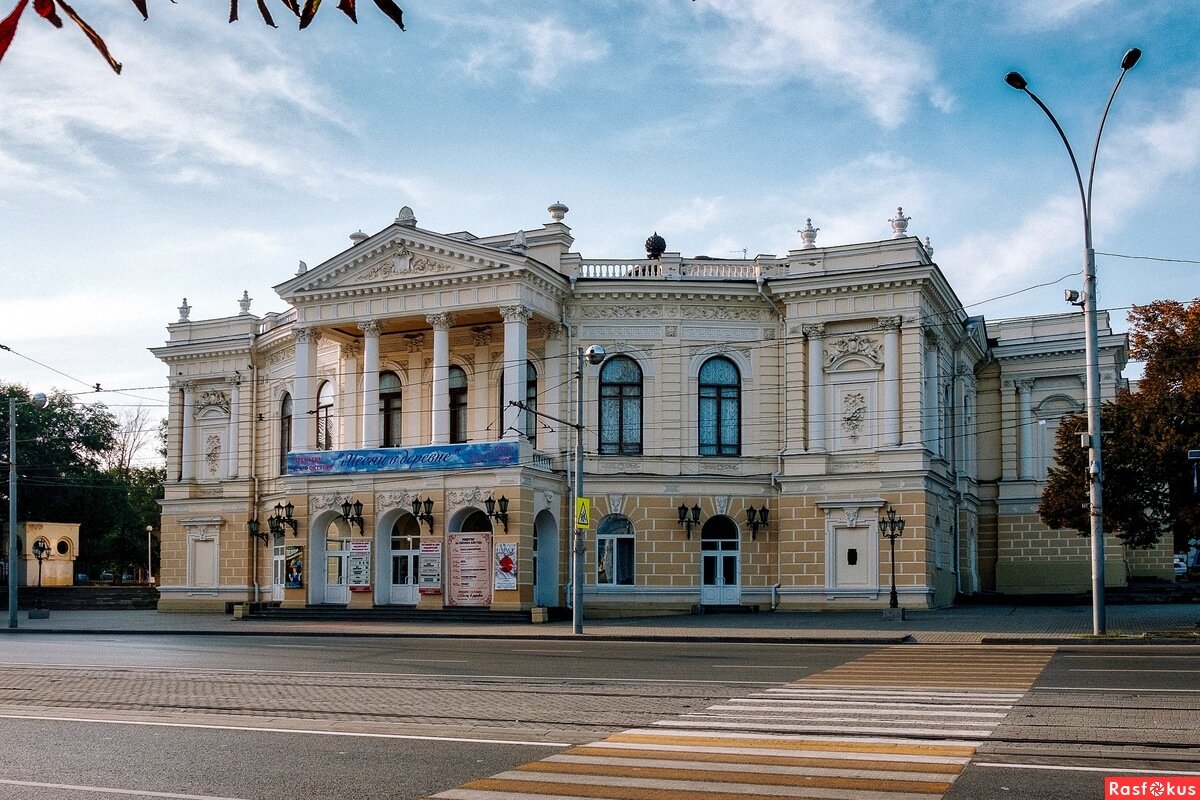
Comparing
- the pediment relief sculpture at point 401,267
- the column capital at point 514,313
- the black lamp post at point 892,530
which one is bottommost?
the black lamp post at point 892,530

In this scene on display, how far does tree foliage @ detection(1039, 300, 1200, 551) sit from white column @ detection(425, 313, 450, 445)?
20.3 meters

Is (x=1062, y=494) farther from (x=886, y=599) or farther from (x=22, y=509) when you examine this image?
(x=22, y=509)

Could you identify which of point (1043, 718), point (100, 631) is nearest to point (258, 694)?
point (1043, 718)

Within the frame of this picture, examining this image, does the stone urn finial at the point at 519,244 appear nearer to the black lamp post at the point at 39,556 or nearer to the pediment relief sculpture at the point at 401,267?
the pediment relief sculpture at the point at 401,267

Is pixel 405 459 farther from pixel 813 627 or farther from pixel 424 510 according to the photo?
pixel 813 627

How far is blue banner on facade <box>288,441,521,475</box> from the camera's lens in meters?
40.8

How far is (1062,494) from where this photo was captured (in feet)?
116

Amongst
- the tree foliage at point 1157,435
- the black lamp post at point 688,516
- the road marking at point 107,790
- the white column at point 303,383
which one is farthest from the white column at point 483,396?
the road marking at point 107,790

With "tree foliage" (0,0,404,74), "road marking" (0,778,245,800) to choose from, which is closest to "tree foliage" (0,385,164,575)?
"road marking" (0,778,245,800)

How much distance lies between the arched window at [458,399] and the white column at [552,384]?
3142 millimetres

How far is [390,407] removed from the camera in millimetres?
47250

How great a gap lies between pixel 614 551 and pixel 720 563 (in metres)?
3.63

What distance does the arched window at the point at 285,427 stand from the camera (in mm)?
51938

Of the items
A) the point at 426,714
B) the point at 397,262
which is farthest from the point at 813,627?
the point at 426,714
